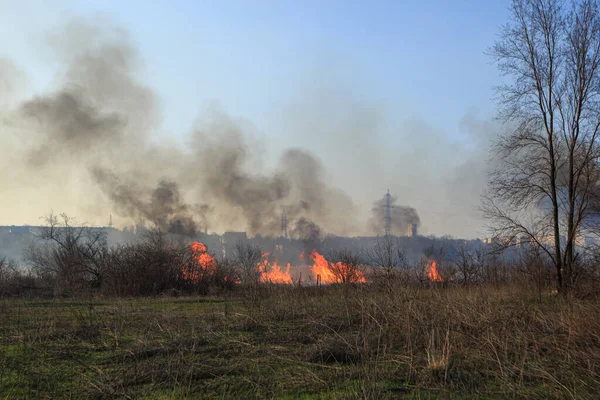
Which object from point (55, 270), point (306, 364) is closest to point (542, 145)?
point (306, 364)

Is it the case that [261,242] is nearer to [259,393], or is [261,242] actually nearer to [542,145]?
[542,145]

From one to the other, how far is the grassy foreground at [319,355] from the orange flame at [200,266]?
705 inches

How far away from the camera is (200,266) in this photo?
30.1 metres

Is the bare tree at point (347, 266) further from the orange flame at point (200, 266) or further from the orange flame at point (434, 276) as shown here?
the orange flame at point (200, 266)

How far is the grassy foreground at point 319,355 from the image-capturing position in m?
5.95

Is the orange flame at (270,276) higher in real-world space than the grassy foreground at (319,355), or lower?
higher

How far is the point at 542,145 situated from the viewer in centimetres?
1828

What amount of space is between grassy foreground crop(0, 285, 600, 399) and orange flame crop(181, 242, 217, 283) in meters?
17.9

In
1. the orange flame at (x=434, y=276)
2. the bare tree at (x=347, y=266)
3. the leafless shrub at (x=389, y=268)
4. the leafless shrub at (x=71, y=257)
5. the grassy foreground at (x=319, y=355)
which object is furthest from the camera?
the leafless shrub at (x=71, y=257)

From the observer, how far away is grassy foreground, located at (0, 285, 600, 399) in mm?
5949

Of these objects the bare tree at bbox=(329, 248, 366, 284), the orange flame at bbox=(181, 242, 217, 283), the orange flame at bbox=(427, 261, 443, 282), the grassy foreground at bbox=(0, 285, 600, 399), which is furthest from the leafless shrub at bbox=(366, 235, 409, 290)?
the orange flame at bbox=(181, 242, 217, 283)

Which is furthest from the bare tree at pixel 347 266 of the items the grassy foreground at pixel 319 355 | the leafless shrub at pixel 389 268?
the grassy foreground at pixel 319 355

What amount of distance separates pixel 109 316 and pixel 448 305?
8665mm

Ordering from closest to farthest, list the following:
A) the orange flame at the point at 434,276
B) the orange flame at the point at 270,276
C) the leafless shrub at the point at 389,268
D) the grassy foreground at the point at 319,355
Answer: the grassy foreground at the point at 319,355
the leafless shrub at the point at 389,268
the orange flame at the point at 434,276
the orange flame at the point at 270,276
